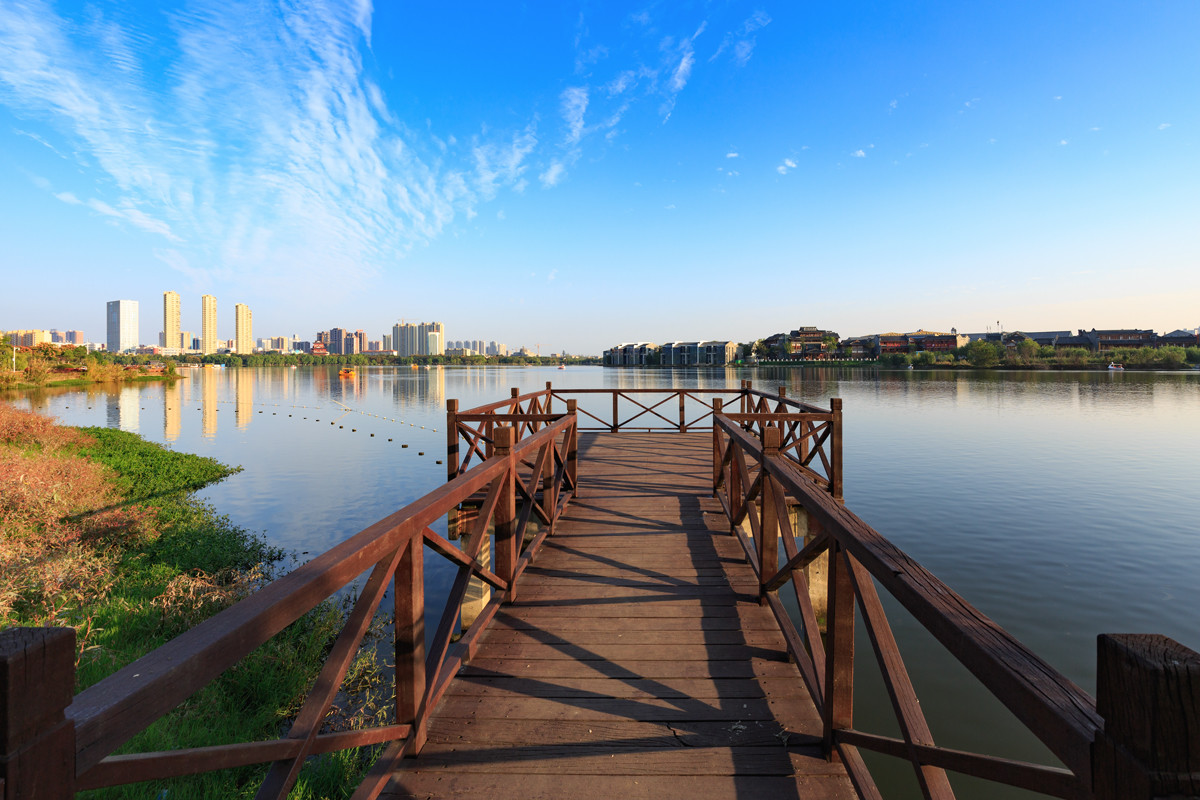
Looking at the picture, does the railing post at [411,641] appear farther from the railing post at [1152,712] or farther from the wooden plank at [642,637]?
the railing post at [1152,712]

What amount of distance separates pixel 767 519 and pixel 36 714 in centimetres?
388

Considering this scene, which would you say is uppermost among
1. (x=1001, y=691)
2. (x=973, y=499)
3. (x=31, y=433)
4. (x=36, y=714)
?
(x=36, y=714)

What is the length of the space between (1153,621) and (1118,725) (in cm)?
1024

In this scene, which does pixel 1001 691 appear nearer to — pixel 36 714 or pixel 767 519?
pixel 36 714

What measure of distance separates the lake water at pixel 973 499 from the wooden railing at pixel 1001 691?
3.61 meters

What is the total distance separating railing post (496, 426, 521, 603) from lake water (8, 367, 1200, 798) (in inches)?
159

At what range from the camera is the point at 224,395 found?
46.1 m

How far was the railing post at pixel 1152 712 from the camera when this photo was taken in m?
0.91

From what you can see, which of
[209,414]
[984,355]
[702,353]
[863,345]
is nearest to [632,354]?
[702,353]

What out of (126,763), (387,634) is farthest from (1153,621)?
(126,763)

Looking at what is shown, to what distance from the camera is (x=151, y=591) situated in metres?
7.26

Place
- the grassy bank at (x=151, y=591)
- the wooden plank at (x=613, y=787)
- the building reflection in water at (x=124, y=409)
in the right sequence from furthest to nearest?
the building reflection in water at (x=124, y=409) < the grassy bank at (x=151, y=591) < the wooden plank at (x=613, y=787)

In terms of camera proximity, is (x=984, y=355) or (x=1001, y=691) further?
(x=984, y=355)

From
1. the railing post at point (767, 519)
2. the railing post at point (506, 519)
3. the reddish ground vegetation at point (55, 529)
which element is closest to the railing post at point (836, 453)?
the railing post at point (767, 519)
